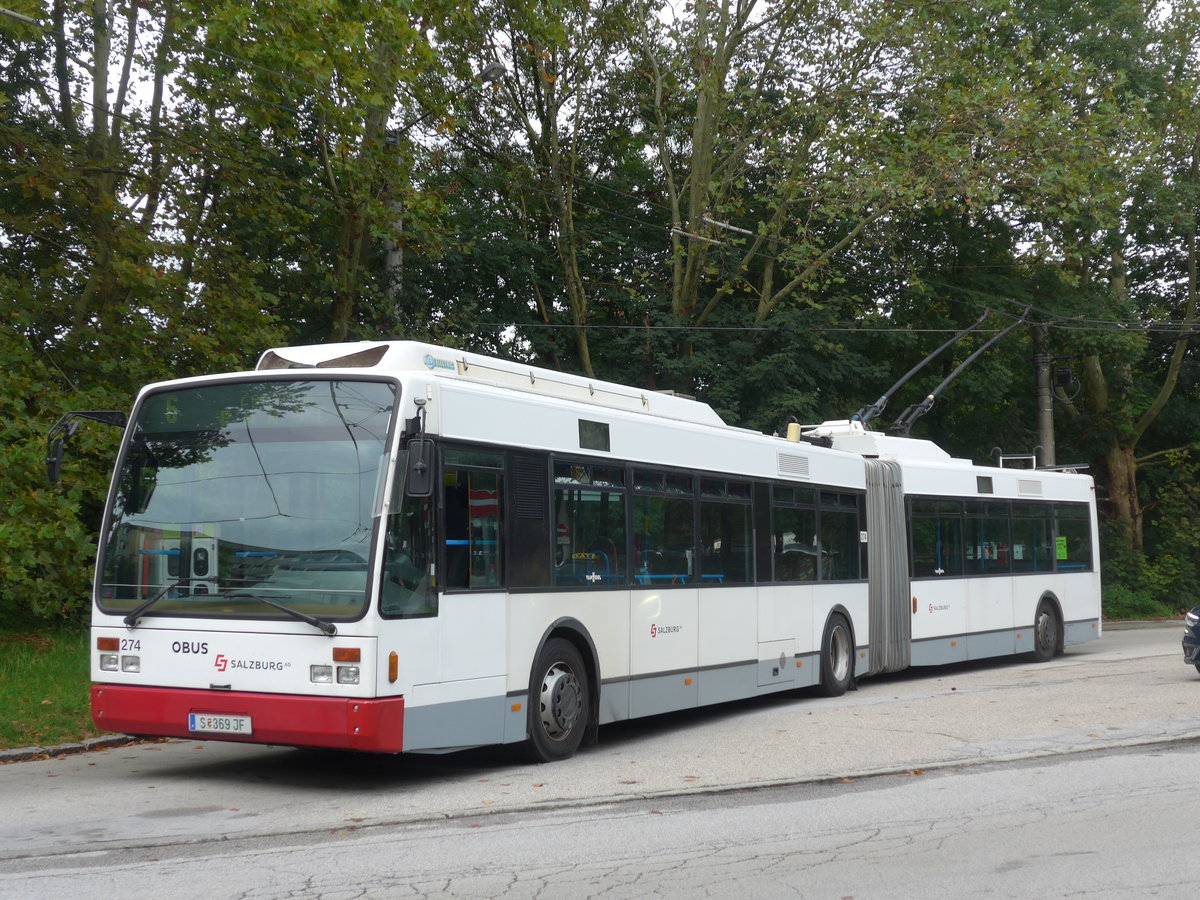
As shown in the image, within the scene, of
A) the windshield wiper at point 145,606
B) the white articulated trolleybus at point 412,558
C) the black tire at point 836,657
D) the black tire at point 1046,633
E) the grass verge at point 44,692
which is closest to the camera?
the white articulated trolleybus at point 412,558

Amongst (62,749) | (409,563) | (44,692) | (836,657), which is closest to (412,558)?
(409,563)

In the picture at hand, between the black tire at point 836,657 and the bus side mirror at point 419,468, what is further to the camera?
the black tire at point 836,657

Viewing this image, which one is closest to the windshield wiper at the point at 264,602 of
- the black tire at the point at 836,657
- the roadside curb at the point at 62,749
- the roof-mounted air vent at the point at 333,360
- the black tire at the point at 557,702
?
the roof-mounted air vent at the point at 333,360

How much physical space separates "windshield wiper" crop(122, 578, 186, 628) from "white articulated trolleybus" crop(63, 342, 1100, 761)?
1 centimetres

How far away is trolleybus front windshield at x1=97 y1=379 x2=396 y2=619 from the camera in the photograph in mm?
9094

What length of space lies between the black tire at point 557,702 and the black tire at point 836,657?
5.48 metres

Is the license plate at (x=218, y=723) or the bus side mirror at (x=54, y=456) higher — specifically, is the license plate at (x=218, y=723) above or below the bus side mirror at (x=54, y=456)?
below

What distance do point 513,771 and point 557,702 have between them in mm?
692

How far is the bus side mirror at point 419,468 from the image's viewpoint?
8.80 metres

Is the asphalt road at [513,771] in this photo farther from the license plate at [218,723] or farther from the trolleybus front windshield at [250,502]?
the trolleybus front windshield at [250,502]

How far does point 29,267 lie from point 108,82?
296 cm

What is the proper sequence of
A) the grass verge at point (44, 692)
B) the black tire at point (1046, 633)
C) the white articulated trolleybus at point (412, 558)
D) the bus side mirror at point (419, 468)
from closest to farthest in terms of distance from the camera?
the bus side mirror at point (419, 468), the white articulated trolleybus at point (412, 558), the grass verge at point (44, 692), the black tire at point (1046, 633)

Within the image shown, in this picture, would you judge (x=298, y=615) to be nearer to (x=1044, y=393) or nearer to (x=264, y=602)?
(x=264, y=602)

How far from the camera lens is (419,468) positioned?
8.83 meters
